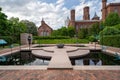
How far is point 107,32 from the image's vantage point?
24.0 meters

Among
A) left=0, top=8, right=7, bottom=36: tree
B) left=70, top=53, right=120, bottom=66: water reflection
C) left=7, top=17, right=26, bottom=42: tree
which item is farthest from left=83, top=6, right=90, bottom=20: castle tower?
left=70, top=53, right=120, bottom=66: water reflection

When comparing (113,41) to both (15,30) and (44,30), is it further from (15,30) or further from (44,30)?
(44,30)

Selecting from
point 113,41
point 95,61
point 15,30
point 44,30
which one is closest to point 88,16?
point 44,30

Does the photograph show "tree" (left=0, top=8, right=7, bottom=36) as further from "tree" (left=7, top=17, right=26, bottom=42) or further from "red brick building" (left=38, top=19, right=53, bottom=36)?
"red brick building" (left=38, top=19, right=53, bottom=36)

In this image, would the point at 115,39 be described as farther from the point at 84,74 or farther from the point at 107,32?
the point at 84,74

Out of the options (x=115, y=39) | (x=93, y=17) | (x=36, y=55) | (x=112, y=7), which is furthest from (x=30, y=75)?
(x=93, y=17)

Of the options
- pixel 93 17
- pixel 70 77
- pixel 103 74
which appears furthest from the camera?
pixel 93 17

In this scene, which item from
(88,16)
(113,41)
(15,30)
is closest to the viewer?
(113,41)

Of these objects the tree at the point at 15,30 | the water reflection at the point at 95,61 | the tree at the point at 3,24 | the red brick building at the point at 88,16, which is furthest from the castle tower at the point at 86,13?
the water reflection at the point at 95,61

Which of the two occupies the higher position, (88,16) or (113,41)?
(88,16)

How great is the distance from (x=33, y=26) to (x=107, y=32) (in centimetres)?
3819

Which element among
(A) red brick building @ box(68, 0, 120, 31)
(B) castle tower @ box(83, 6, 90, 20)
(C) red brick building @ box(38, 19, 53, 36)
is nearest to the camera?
(A) red brick building @ box(68, 0, 120, 31)

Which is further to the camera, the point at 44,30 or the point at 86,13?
the point at 86,13

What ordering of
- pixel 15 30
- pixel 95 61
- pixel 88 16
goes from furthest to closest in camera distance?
pixel 88 16 < pixel 15 30 < pixel 95 61
